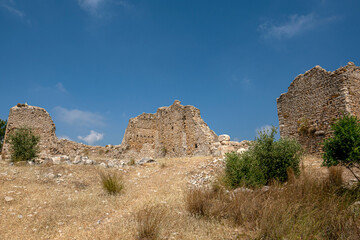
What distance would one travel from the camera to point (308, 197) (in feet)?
14.5

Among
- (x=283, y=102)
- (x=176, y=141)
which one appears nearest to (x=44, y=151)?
(x=176, y=141)

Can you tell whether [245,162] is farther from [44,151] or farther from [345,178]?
[44,151]

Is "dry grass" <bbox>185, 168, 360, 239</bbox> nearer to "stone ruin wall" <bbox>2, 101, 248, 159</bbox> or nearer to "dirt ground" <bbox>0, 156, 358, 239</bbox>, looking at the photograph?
"dirt ground" <bbox>0, 156, 358, 239</bbox>

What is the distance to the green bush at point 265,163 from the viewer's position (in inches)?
257

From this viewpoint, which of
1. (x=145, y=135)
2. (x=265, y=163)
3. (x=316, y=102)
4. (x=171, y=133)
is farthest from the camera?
(x=145, y=135)

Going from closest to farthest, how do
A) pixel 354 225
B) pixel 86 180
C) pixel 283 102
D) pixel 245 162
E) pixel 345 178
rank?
pixel 354 225
pixel 345 178
pixel 245 162
pixel 86 180
pixel 283 102

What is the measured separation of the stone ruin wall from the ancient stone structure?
303 cm

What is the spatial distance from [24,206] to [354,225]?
6443mm

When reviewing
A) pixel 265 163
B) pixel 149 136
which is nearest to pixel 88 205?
pixel 265 163

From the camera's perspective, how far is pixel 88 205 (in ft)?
18.7

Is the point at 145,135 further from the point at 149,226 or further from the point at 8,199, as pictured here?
the point at 149,226

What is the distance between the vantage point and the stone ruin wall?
14656mm

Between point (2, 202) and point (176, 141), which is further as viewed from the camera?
point (176, 141)

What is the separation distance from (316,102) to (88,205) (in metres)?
10.2
